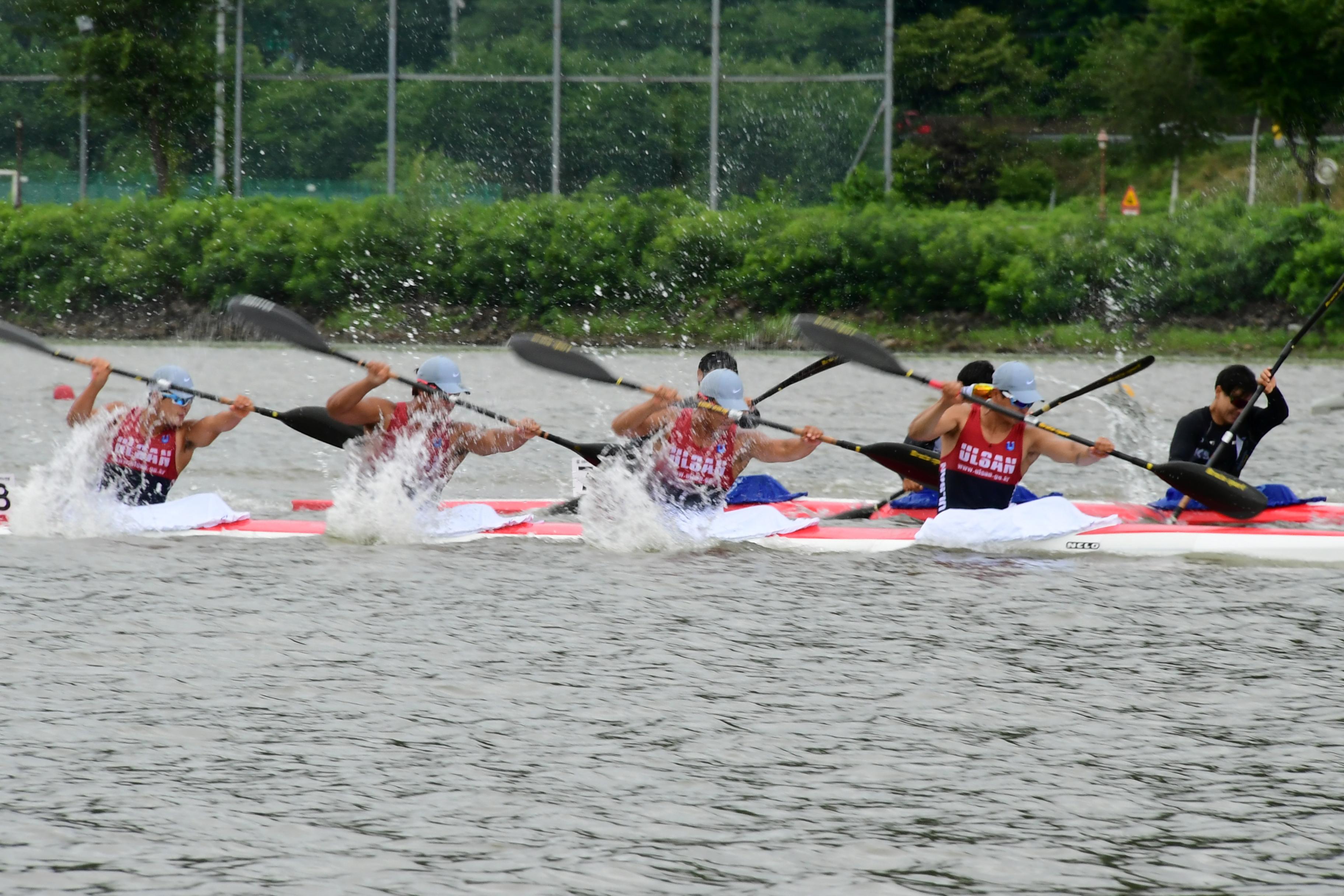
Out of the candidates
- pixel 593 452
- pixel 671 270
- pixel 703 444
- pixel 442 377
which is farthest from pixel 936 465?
pixel 671 270

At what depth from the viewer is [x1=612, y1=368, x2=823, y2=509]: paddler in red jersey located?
10.2m

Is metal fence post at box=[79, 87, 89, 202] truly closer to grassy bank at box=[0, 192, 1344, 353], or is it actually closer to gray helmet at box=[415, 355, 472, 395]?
grassy bank at box=[0, 192, 1344, 353]

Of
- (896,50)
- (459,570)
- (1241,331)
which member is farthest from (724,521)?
(896,50)

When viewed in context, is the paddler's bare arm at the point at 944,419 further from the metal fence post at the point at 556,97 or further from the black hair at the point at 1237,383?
the metal fence post at the point at 556,97

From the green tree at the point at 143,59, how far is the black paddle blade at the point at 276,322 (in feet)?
67.6

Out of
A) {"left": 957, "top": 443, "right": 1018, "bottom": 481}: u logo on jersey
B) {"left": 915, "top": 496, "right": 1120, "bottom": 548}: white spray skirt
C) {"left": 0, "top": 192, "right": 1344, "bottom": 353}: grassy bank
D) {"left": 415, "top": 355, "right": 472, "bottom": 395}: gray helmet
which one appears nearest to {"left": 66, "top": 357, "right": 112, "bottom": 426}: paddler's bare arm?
{"left": 415, "top": 355, "right": 472, "bottom": 395}: gray helmet

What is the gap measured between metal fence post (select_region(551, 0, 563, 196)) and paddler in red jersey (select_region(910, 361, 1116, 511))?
1988cm

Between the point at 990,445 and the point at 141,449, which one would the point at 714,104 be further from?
the point at 141,449

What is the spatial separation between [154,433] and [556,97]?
19.6 m

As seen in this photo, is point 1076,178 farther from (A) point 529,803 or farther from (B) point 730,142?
(A) point 529,803

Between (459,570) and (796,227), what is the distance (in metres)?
19.2

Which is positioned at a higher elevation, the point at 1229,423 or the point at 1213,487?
the point at 1229,423

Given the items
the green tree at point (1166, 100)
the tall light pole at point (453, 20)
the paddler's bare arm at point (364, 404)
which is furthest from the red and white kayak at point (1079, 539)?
the green tree at point (1166, 100)

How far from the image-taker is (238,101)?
99.0 feet
